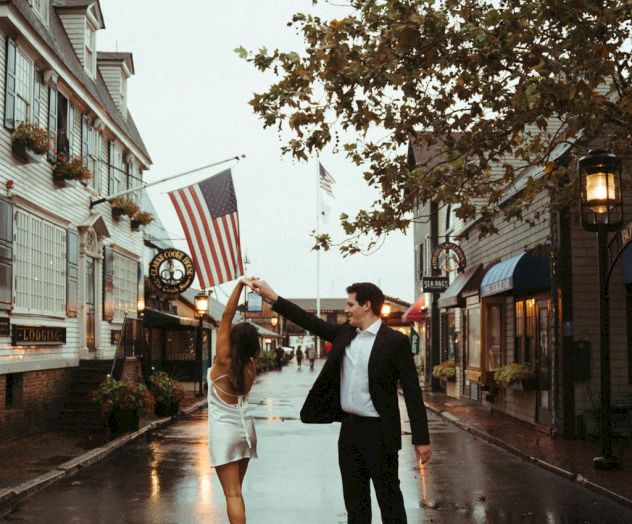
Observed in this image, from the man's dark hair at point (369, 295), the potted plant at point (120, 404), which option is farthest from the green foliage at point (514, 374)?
the man's dark hair at point (369, 295)

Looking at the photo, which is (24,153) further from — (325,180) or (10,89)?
(325,180)

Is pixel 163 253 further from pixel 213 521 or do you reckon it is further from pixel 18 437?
pixel 213 521

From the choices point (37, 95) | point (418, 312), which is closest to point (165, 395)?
point (37, 95)

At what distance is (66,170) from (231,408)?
13501 mm

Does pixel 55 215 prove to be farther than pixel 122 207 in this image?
No

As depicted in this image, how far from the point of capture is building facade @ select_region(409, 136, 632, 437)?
55.8 feet

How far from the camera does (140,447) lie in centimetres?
1588

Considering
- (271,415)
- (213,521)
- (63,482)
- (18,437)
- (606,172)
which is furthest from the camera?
(271,415)

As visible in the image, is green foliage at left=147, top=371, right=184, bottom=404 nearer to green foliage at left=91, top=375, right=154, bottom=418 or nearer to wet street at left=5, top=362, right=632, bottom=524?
green foliage at left=91, top=375, right=154, bottom=418

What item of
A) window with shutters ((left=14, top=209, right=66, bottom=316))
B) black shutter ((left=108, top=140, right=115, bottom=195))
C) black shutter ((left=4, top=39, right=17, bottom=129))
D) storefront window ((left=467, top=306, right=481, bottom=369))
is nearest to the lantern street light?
black shutter ((left=4, top=39, right=17, bottom=129))

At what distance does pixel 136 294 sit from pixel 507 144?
1819cm

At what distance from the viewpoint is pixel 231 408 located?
6.80 metres

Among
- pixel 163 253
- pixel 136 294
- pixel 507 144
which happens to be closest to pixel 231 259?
pixel 507 144

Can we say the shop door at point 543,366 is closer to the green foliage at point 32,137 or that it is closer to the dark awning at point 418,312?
the green foliage at point 32,137
